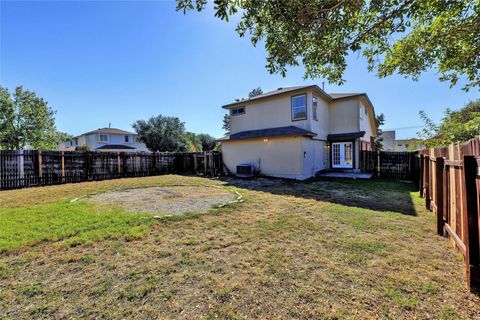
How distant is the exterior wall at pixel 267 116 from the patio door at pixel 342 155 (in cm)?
397

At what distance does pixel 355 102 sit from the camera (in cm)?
1390

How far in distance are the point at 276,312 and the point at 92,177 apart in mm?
14224

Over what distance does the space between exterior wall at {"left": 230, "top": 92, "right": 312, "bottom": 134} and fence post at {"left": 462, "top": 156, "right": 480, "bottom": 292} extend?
1053 centimetres

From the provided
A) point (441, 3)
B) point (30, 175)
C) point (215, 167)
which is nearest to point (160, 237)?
point (441, 3)

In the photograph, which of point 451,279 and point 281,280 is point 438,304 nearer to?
point 451,279

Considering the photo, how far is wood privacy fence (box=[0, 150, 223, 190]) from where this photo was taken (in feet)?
31.7

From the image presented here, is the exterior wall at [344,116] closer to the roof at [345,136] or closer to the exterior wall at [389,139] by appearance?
the roof at [345,136]

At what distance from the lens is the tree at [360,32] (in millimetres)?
3965

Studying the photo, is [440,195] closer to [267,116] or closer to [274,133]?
[274,133]

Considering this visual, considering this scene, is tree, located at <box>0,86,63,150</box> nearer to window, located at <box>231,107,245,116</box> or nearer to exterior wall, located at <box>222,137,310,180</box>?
exterior wall, located at <box>222,137,310,180</box>

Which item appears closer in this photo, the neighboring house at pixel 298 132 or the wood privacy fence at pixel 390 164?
the wood privacy fence at pixel 390 164

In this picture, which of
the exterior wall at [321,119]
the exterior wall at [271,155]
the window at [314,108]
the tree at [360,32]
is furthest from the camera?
the window at [314,108]

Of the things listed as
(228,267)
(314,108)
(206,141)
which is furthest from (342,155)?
(206,141)

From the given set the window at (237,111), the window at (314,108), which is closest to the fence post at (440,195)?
the window at (314,108)
